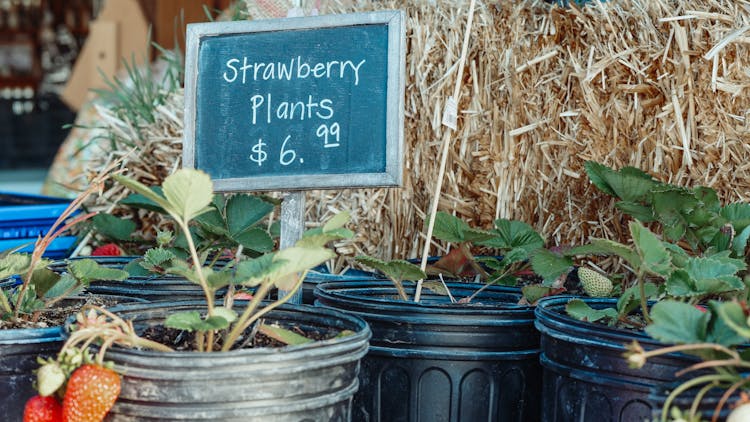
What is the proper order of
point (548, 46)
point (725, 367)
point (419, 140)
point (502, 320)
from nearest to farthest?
point (725, 367) < point (502, 320) < point (548, 46) < point (419, 140)

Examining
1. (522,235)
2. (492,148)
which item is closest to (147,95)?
(492,148)

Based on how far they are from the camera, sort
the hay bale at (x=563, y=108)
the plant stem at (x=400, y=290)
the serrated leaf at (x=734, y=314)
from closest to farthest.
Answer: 1. the serrated leaf at (x=734, y=314)
2. the plant stem at (x=400, y=290)
3. the hay bale at (x=563, y=108)

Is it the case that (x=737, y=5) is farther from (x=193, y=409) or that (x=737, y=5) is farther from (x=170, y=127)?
(x=170, y=127)

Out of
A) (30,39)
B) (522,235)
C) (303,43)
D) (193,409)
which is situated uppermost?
(30,39)

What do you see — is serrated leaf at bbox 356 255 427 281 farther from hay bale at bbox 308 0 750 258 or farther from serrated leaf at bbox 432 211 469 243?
hay bale at bbox 308 0 750 258

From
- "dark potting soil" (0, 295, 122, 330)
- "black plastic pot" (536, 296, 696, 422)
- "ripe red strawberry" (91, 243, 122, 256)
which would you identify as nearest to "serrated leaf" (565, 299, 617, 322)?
"black plastic pot" (536, 296, 696, 422)

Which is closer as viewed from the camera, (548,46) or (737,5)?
(737,5)

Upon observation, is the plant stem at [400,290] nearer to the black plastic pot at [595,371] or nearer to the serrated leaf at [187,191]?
the black plastic pot at [595,371]

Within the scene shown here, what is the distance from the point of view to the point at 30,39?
25.1 ft

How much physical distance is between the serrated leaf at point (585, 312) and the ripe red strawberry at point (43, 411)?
0.65m

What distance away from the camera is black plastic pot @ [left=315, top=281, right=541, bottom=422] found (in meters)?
1.36

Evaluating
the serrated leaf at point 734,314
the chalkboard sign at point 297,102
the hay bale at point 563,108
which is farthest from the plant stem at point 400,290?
the serrated leaf at point 734,314

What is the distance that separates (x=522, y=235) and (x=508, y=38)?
0.45 metres

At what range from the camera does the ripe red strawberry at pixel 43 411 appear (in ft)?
3.37
